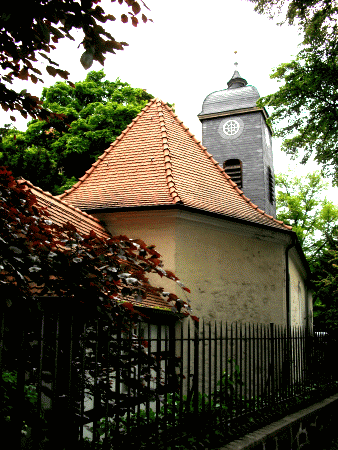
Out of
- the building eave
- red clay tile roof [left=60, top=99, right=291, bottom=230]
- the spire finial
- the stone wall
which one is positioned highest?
the spire finial

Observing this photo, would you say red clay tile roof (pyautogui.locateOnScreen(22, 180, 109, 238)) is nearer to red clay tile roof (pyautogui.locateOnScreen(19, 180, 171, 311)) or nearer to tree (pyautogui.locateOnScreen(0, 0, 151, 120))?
red clay tile roof (pyautogui.locateOnScreen(19, 180, 171, 311))

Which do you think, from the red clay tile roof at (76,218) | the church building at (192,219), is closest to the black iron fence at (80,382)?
the red clay tile roof at (76,218)

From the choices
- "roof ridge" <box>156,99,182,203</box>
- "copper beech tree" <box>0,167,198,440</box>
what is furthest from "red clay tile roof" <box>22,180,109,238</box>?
"copper beech tree" <box>0,167,198,440</box>

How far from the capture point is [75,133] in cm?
2212

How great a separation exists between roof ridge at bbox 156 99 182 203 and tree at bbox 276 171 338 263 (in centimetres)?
1955

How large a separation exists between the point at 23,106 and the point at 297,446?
6.12 metres

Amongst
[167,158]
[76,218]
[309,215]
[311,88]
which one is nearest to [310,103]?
[311,88]

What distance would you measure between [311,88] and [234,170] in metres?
7.28

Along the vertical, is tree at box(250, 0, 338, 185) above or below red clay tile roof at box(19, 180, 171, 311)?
above

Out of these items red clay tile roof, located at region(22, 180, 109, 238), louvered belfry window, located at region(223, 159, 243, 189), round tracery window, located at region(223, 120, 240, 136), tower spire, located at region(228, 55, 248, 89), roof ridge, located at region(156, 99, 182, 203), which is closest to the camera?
red clay tile roof, located at region(22, 180, 109, 238)

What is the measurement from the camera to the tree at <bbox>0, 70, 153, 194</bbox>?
19588 millimetres

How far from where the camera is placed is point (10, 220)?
3727 mm

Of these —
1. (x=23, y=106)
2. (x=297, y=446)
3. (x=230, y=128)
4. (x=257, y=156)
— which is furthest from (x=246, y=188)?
(x=23, y=106)

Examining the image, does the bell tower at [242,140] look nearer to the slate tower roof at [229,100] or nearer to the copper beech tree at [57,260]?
the slate tower roof at [229,100]
